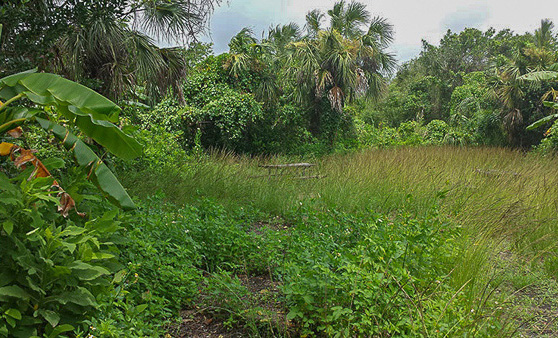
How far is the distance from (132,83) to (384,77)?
11757mm

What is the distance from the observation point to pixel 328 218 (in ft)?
15.0

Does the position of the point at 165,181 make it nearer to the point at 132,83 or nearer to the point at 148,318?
the point at 132,83

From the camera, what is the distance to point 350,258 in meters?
2.91

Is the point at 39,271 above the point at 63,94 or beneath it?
beneath

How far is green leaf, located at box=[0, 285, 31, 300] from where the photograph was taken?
2141 mm

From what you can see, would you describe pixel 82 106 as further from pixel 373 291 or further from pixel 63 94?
pixel 373 291

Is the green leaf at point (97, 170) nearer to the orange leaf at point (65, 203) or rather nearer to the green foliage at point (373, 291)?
the orange leaf at point (65, 203)

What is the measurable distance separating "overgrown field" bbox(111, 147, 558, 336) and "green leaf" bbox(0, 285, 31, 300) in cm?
85

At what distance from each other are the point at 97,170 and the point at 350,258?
2.00 m

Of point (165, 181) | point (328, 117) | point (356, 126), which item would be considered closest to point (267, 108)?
point (328, 117)

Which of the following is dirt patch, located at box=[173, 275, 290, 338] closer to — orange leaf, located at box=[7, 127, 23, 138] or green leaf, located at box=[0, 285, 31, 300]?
green leaf, located at box=[0, 285, 31, 300]

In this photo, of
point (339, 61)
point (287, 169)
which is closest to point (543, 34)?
point (339, 61)

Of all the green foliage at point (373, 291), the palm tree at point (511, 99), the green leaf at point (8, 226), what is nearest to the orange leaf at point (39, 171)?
the green leaf at point (8, 226)

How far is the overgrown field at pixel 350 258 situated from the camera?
108 inches
